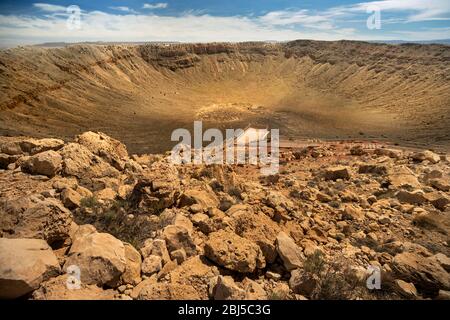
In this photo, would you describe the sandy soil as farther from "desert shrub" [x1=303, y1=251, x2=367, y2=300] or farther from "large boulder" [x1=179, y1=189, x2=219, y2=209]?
"desert shrub" [x1=303, y1=251, x2=367, y2=300]

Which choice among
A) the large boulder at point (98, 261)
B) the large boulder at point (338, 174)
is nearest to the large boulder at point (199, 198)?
the large boulder at point (98, 261)

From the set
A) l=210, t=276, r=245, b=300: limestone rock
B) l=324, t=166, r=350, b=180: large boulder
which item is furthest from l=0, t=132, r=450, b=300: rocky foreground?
l=324, t=166, r=350, b=180: large boulder

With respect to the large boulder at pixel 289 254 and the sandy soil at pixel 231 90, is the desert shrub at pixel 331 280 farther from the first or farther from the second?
the sandy soil at pixel 231 90

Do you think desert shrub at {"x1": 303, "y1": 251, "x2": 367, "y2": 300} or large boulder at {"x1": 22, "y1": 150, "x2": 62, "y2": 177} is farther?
large boulder at {"x1": 22, "y1": 150, "x2": 62, "y2": 177}

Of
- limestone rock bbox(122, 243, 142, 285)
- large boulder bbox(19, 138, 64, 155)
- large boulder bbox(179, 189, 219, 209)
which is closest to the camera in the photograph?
limestone rock bbox(122, 243, 142, 285)

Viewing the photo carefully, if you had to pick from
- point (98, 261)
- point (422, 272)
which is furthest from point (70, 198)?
point (422, 272)

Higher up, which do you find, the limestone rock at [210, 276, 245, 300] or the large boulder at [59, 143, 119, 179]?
the large boulder at [59, 143, 119, 179]

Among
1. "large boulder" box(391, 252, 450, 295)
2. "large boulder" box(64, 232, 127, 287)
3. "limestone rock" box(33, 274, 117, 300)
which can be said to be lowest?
"large boulder" box(391, 252, 450, 295)
